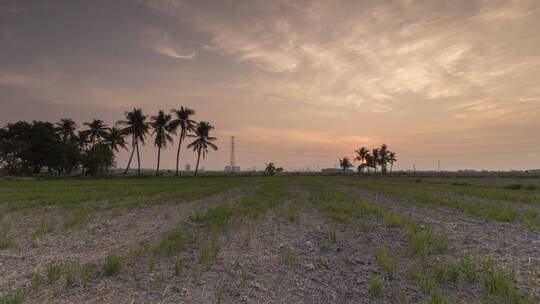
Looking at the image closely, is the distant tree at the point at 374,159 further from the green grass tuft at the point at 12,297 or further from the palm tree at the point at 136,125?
the green grass tuft at the point at 12,297

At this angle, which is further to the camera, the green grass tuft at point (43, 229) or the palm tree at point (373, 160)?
the palm tree at point (373, 160)

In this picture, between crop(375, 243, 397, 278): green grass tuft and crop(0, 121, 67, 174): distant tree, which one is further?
crop(0, 121, 67, 174): distant tree

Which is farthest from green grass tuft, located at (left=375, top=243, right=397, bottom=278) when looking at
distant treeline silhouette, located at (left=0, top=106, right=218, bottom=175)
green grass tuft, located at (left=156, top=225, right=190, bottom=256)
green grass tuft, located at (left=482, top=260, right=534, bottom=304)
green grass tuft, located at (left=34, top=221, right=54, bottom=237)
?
distant treeline silhouette, located at (left=0, top=106, right=218, bottom=175)

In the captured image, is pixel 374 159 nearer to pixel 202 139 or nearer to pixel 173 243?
pixel 202 139

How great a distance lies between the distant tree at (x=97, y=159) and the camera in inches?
2562

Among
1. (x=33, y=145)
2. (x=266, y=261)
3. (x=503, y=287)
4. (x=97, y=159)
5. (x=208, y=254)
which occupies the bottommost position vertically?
(x=266, y=261)

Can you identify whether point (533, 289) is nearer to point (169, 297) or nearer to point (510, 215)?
point (169, 297)

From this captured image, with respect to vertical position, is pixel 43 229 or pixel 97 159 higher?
pixel 97 159

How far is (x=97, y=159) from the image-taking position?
6538 centimetres

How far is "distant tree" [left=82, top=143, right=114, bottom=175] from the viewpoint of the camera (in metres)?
65.1

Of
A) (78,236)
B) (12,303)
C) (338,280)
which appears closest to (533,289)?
(338,280)

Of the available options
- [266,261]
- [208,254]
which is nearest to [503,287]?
[266,261]

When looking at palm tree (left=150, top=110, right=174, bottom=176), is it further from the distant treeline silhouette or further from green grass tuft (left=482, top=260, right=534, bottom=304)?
green grass tuft (left=482, top=260, right=534, bottom=304)

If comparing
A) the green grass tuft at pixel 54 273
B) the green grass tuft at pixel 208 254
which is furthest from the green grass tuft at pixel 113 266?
the green grass tuft at pixel 208 254
